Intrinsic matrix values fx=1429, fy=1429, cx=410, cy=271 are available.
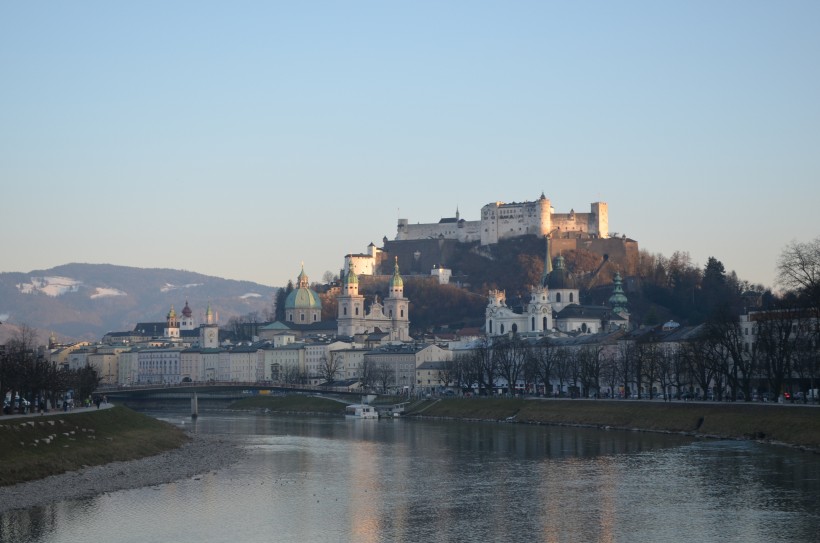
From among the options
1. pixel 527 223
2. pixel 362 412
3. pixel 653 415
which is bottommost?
pixel 653 415

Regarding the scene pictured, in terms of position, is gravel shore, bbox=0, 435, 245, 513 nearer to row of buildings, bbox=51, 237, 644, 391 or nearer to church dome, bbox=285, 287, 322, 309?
row of buildings, bbox=51, 237, 644, 391

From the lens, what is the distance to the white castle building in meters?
175

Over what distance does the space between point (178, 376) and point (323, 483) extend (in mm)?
124549

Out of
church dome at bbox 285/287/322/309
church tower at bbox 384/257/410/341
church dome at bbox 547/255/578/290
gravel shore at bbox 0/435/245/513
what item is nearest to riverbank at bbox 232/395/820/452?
gravel shore at bbox 0/435/245/513

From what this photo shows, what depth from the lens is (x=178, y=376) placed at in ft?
558

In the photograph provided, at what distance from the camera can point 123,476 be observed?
47844 mm

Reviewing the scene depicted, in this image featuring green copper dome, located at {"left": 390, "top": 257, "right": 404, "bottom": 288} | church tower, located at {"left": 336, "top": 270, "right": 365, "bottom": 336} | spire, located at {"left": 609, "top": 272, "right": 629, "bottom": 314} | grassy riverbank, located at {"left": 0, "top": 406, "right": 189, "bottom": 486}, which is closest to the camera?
grassy riverbank, located at {"left": 0, "top": 406, "right": 189, "bottom": 486}

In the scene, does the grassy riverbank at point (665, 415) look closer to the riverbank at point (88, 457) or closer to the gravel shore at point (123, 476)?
the gravel shore at point (123, 476)

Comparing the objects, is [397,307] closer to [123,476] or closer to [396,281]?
[396,281]

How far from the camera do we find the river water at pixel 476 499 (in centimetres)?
3634

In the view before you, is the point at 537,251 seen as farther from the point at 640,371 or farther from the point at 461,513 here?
the point at 461,513

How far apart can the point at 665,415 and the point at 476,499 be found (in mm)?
28750

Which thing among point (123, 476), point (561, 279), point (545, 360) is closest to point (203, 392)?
point (545, 360)

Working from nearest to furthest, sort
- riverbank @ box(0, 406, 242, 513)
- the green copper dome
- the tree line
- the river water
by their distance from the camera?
the river water → riverbank @ box(0, 406, 242, 513) → the tree line → the green copper dome
